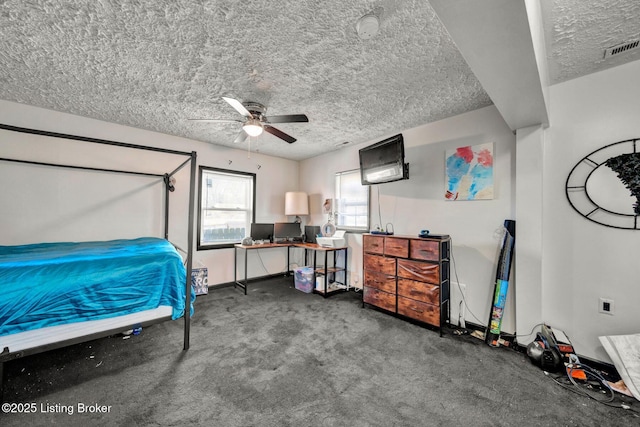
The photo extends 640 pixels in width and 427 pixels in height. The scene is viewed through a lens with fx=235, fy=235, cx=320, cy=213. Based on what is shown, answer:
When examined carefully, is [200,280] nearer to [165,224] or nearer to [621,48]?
[165,224]

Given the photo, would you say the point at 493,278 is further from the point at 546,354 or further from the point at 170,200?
the point at 170,200

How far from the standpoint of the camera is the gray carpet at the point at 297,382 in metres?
1.54

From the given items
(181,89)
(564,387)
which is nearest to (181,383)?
(181,89)

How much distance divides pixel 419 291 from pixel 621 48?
2625 mm

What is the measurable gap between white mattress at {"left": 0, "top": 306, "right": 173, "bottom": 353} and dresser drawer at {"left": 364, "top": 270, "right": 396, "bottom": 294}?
2.38m

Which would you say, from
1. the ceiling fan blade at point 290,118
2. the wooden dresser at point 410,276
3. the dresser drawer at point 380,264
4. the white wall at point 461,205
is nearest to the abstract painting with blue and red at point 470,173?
the white wall at point 461,205

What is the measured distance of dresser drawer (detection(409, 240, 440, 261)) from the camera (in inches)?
105

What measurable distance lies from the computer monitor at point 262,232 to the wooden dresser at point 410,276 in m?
2.09

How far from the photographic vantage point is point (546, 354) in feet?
6.56

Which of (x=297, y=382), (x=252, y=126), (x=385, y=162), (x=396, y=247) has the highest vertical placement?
(x=252, y=126)

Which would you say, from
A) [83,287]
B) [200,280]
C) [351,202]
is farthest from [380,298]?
[83,287]

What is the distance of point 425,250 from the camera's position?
2744mm

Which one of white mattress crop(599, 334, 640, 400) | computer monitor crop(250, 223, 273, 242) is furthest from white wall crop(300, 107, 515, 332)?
computer monitor crop(250, 223, 273, 242)

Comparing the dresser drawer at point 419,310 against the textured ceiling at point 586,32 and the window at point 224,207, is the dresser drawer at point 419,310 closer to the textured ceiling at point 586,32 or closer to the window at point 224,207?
the textured ceiling at point 586,32
